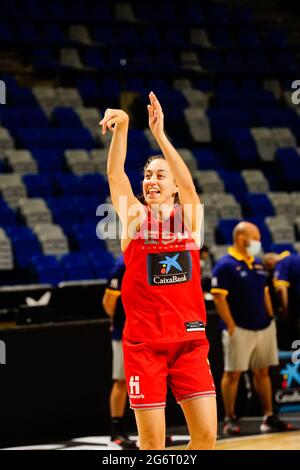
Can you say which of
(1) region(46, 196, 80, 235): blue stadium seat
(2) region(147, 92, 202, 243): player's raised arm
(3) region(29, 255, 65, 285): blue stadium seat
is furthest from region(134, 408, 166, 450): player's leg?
(1) region(46, 196, 80, 235): blue stadium seat

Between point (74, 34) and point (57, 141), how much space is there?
3146 mm

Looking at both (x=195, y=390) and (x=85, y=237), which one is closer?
(x=195, y=390)

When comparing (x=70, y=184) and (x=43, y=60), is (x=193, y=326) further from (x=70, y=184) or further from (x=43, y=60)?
(x=43, y=60)

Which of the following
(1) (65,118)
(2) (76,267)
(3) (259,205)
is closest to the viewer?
(2) (76,267)

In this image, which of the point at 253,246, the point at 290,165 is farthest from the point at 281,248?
the point at 253,246

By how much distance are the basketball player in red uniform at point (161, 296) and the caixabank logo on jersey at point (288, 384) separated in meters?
4.91

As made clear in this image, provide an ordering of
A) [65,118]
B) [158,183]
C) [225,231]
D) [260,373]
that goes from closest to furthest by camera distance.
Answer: [158,183] < [260,373] < [225,231] < [65,118]

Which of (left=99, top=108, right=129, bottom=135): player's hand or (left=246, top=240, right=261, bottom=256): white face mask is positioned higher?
(left=99, top=108, right=129, bottom=135): player's hand

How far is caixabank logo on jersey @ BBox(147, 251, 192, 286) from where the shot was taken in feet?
16.8

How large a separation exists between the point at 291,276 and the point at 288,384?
109 cm

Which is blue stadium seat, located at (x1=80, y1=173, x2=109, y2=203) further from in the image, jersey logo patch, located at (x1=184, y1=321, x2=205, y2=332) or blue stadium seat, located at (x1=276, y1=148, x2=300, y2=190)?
jersey logo patch, located at (x1=184, y1=321, x2=205, y2=332)

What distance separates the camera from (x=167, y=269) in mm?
5137

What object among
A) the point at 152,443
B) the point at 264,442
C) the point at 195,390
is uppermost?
the point at 195,390

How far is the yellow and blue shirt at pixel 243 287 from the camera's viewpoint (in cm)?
914
